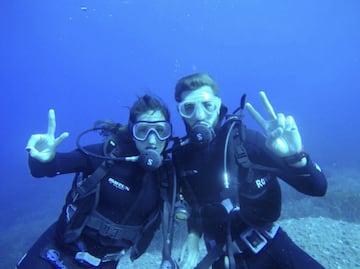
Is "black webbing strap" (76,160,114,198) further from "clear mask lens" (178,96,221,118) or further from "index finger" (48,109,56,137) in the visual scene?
"clear mask lens" (178,96,221,118)

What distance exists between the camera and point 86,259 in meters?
4.26

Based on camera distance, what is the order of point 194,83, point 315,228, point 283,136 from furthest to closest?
point 315,228 → point 194,83 → point 283,136

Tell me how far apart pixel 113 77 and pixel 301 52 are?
10979 centimetres

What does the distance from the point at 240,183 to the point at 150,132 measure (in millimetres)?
1388

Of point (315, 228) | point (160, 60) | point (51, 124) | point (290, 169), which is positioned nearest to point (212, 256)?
point (290, 169)

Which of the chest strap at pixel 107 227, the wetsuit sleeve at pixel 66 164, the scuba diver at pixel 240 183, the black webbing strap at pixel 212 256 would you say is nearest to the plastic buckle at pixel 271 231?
the scuba diver at pixel 240 183

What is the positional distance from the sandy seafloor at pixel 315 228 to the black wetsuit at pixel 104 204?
9.08 ft

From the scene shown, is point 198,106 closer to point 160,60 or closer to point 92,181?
point 92,181

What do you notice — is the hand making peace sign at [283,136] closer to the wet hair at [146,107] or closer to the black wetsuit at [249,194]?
the black wetsuit at [249,194]

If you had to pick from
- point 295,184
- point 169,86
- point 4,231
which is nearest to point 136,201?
point 295,184

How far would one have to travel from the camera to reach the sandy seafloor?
265 inches

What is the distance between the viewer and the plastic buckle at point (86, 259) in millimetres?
4262

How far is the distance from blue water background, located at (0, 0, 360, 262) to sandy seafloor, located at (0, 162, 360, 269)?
2.39 ft

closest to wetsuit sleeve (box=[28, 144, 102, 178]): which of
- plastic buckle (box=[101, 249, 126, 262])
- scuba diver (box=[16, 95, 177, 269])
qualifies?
scuba diver (box=[16, 95, 177, 269])
